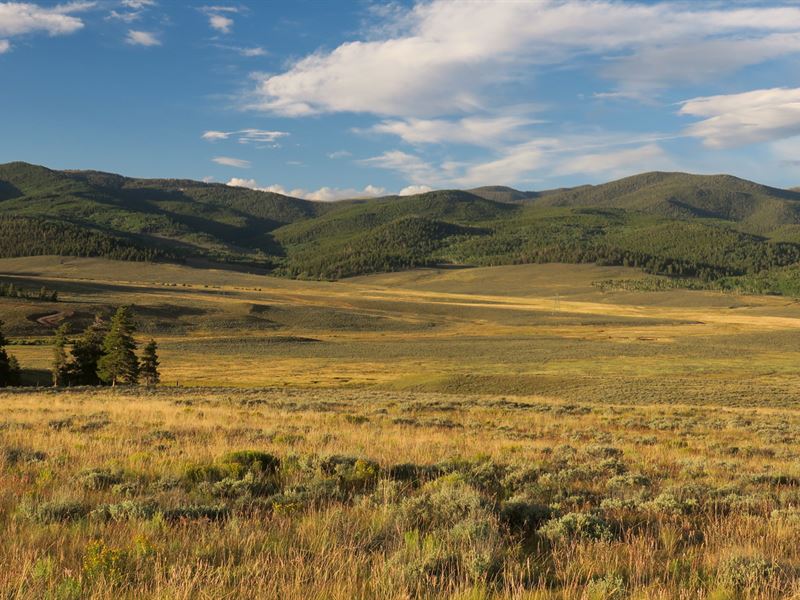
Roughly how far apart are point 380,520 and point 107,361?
168 feet

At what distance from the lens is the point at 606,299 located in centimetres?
18712

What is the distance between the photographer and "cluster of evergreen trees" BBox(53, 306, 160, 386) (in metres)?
50.4

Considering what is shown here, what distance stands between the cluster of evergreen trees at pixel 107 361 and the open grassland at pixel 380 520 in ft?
134

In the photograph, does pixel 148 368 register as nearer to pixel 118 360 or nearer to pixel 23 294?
pixel 118 360

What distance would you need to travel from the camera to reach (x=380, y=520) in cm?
628

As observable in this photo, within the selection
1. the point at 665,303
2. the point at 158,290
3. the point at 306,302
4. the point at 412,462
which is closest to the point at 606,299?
the point at 665,303

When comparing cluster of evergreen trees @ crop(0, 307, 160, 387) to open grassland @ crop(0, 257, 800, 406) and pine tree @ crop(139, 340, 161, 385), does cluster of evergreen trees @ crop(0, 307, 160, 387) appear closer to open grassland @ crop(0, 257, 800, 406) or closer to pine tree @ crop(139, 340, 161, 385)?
pine tree @ crop(139, 340, 161, 385)

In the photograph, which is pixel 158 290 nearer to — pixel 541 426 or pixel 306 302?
pixel 306 302

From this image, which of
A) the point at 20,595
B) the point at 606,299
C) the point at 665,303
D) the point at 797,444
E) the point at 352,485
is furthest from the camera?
the point at 606,299

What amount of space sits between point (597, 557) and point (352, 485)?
3974 mm

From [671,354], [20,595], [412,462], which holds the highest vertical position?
[20,595]

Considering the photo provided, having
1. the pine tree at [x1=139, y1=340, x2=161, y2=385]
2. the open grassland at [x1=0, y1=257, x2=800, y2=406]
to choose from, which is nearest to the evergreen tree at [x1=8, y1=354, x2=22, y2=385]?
the pine tree at [x1=139, y1=340, x2=161, y2=385]

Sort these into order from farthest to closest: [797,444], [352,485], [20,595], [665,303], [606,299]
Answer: [606,299]
[665,303]
[797,444]
[352,485]
[20,595]

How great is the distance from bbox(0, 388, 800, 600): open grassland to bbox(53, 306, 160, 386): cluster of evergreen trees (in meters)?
40.9
